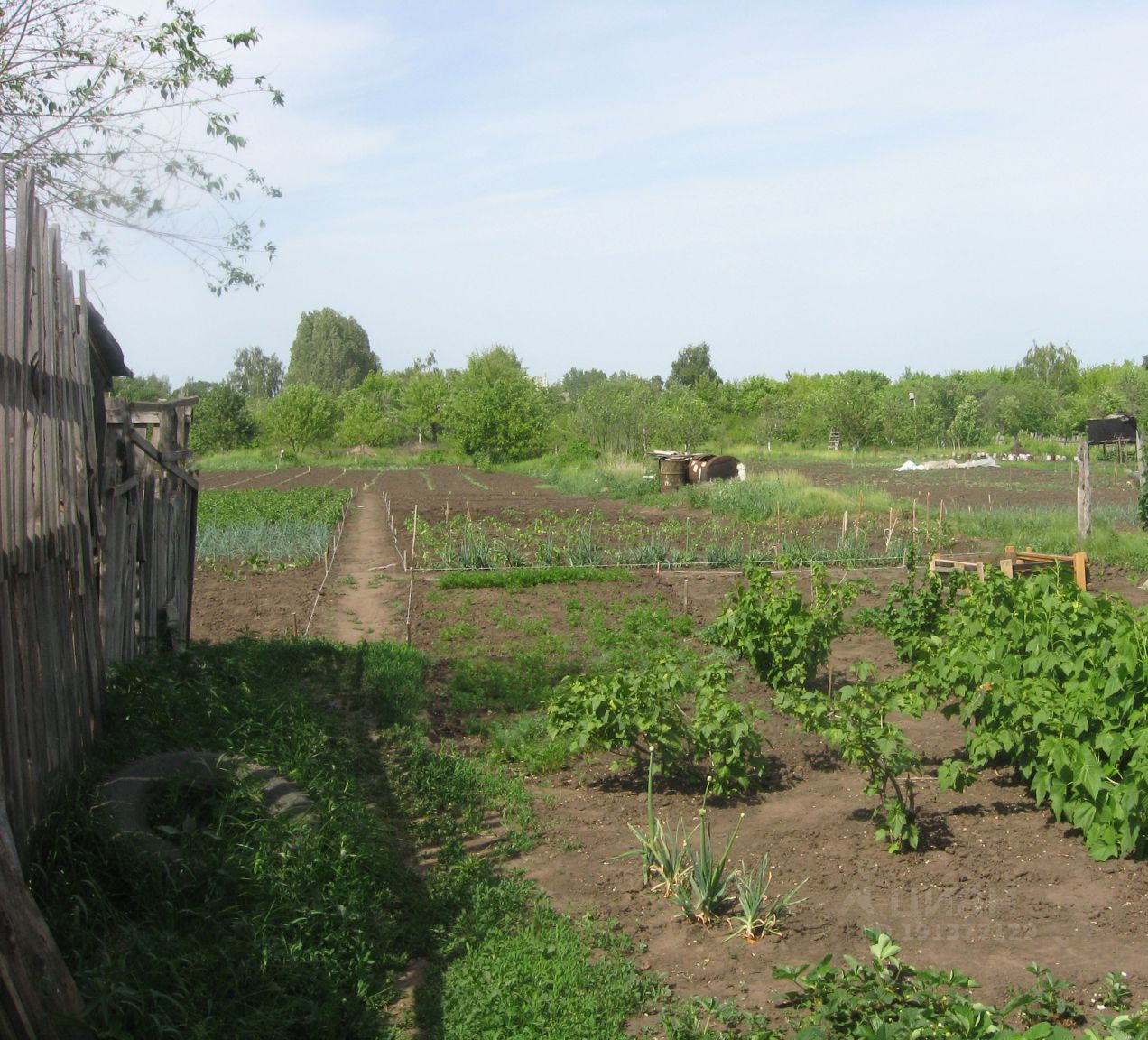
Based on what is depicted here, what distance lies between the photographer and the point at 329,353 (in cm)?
9612

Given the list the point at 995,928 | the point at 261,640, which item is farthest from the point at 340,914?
the point at 261,640

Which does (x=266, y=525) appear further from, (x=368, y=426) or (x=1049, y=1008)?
(x=368, y=426)

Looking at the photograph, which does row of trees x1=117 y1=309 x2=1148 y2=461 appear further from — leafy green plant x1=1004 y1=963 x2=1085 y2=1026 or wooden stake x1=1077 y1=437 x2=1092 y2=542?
leafy green plant x1=1004 y1=963 x2=1085 y2=1026

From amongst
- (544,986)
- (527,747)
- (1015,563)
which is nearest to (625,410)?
(1015,563)

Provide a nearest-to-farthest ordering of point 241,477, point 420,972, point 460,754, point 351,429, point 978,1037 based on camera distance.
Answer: point 978,1037, point 420,972, point 460,754, point 241,477, point 351,429

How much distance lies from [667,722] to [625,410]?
44.5 metres

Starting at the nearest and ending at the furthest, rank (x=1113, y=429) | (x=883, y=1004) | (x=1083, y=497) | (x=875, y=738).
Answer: (x=883, y=1004)
(x=875, y=738)
(x=1083, y=497)
(x=1113, y=429)

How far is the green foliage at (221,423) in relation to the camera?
2648 inches

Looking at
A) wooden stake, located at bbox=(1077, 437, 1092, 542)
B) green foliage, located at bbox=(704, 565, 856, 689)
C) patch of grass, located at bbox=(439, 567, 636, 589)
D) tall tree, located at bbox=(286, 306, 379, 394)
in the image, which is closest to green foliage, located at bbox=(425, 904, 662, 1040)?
green foliage, located at bbox=(704, 565, 856, 689)

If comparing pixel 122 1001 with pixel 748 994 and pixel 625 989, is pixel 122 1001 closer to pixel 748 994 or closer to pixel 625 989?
pixel 625 989

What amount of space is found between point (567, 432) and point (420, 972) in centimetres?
5309

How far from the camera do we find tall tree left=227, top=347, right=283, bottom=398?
112 metres

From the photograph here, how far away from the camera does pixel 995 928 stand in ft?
16.1

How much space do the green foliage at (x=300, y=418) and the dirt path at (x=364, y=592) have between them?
42.8 metres
